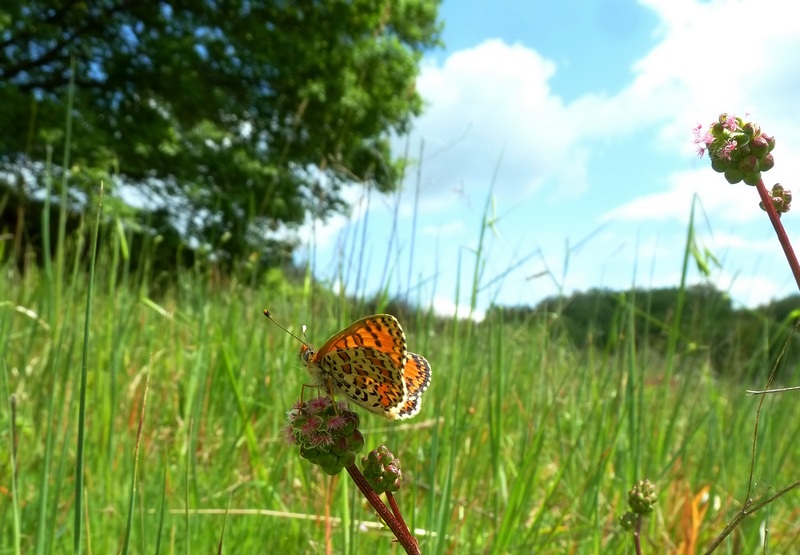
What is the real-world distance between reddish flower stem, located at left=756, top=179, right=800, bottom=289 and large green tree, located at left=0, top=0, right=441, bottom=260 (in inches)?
550

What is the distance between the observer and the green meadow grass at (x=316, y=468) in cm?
176

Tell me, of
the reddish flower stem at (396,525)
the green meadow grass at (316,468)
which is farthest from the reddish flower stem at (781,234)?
the green meadow grass at (316,468)

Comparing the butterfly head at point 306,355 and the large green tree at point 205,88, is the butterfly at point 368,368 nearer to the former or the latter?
the butterfly head at point 306,355

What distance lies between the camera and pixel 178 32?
53.3 feet

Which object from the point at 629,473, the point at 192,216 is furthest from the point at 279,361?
the point at 192,216

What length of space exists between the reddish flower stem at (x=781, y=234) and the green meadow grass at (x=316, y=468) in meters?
0.92

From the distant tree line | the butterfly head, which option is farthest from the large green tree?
the butterfly head

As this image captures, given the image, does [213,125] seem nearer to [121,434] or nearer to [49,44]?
[49,44]

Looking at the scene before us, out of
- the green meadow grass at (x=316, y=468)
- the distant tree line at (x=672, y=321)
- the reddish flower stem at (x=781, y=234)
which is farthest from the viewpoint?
the distant tree line at (x=672, y=321)

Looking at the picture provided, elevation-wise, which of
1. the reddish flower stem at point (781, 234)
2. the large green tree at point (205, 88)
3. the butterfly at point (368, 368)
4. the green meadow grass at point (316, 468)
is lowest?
the green meadow grass at point (316, 468)

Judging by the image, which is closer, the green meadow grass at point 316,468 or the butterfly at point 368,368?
the butterfly at point 368,368

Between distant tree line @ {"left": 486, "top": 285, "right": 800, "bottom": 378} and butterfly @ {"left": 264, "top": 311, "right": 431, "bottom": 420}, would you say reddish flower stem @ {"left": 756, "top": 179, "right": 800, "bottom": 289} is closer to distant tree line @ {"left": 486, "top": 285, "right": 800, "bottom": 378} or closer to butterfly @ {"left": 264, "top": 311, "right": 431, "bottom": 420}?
distant tree line @ {"left": 486, "top": 285, "right": 800, "bottom": 378}

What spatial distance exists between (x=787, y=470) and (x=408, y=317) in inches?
92.8

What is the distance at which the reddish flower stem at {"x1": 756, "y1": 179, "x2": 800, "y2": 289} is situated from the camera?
58cm
